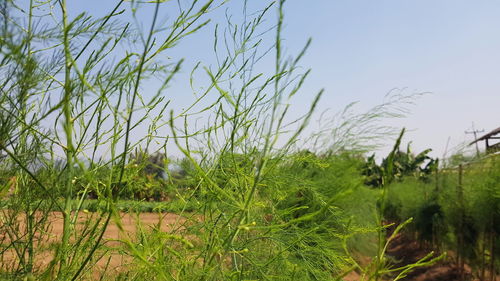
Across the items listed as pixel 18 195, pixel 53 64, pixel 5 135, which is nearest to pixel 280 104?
pixel 5 135

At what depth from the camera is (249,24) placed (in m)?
1.11

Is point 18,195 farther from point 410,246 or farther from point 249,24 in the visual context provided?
point 410,246

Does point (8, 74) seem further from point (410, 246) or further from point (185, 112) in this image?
point (410, 246)

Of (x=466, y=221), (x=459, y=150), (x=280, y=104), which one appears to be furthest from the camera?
(x=459, y=150)

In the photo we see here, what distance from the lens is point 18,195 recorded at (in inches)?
49.5

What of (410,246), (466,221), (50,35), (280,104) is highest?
(50,35)

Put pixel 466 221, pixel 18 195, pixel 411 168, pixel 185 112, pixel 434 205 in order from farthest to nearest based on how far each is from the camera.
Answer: pixel 411 168
pixel 434 205
pixel 466 221
pixel 18 195
pixel 185 112

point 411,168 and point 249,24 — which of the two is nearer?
point 249,24

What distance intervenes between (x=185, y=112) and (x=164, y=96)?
0.08 metres

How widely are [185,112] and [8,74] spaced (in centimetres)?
40

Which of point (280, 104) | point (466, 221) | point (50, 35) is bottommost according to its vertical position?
point (466, 221)

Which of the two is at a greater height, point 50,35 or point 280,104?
point 50,35

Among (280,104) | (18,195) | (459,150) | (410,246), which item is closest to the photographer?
(280,104)

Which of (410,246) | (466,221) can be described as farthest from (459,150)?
(410,246)
